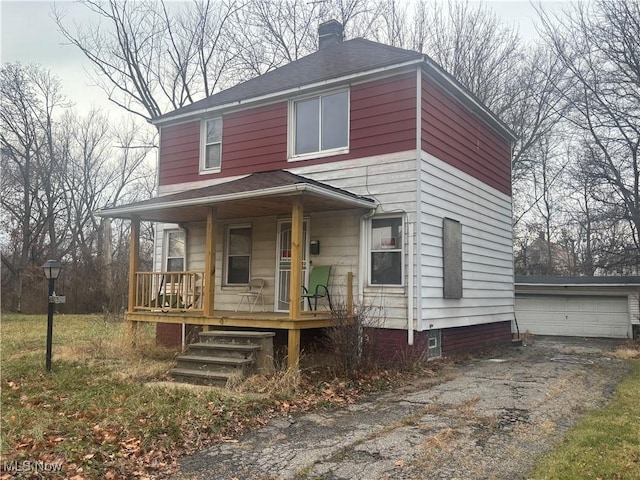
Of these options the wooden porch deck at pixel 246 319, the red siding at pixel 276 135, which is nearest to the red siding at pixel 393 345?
the wooden porch deck at pixel 246 319

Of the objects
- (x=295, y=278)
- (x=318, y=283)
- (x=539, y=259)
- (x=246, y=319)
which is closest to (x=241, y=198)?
(x=295, y=278)

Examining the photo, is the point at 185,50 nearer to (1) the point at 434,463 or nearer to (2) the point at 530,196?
(2) the point at 530,196

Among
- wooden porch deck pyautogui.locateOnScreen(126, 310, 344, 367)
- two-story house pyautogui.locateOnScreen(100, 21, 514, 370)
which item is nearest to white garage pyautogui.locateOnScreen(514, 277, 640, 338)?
two-story house pyautogui.locateOnScreen(100, 21, 514, 370)

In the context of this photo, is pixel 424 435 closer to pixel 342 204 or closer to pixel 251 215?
pixel 342 204

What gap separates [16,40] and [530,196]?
25.2 meters

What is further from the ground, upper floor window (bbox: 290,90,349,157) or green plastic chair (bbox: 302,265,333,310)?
upper floor window (bbox: 290,90,349,157)

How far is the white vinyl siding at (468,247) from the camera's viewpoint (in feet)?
30.0

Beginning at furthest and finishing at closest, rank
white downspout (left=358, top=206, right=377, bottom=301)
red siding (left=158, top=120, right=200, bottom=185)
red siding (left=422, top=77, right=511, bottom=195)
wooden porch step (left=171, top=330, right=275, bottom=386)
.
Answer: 1. red siding (left=158, top=120, right=200, bottom=185)
2. red siding (left=422, top=77, right=511, bottom=195)
3. white downspout (left=358, top=206, right=377, bottom=301)
4. wooden porch step (left=171, top=330, right=275, bottom=386)

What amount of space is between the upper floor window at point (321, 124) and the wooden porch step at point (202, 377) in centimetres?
476

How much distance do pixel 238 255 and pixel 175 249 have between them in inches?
78.5

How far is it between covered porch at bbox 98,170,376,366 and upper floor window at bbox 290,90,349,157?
82cm

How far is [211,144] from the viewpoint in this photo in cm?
1200

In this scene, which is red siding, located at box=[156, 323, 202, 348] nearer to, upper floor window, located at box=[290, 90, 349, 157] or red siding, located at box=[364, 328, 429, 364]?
red siding, located at box=[364, 328, 429, 364]

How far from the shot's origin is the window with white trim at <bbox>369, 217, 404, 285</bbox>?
9.05m
